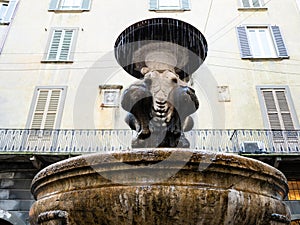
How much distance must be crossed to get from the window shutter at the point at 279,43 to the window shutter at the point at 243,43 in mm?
1069

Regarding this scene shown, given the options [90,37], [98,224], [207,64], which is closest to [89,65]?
[90,37]

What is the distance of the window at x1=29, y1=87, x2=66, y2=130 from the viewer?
31.1ft

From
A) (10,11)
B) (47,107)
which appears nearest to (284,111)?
(47,107)

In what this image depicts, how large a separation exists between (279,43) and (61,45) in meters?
8.56

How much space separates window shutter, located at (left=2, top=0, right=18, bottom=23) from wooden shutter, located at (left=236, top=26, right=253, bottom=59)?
9604mm

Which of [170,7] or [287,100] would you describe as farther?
[170,7]

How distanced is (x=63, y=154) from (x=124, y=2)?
298 inches

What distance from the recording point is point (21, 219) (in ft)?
25.1

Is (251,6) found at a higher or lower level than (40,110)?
higher

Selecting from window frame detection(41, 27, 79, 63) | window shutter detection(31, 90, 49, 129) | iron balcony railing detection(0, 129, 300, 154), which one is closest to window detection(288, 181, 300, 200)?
iron balcony railing detection(0, 129, 300, 154)

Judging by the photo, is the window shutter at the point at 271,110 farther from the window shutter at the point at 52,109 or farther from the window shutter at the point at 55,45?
the window shutter at the point at 55,45

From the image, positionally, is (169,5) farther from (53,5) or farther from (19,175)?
(19,175)

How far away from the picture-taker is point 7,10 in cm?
1245

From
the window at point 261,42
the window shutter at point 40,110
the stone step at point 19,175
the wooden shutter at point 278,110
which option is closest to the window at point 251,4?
the window at point 261,42
